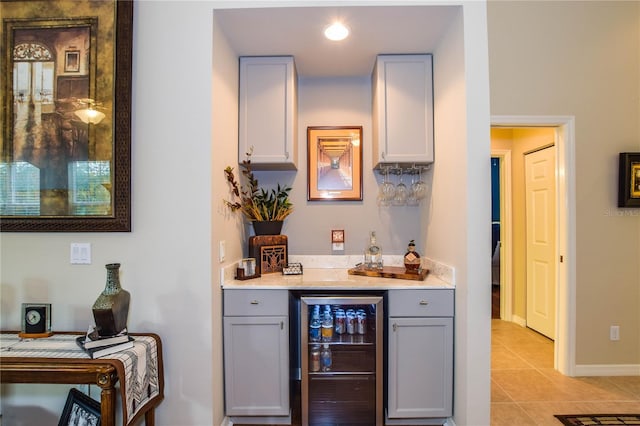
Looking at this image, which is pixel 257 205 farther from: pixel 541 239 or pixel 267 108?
pixel 541 239

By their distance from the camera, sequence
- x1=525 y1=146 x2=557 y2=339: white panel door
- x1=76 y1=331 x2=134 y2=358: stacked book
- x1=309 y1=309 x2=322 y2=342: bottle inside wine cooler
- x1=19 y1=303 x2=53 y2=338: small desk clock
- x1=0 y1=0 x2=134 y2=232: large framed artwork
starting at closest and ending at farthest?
x1=76 y1=331 x2=134 y2=358: stacked book, x1=19 y1=303 x2=53 y2=338: small desk clock, x1=0 y1=0 x2=134 y2=232: large framed artwork, x1=309 y1=309 x2=322 y2=342: bottle inside wine cooler, x1=525 y1=146 x2=557 y2=339: white panel door

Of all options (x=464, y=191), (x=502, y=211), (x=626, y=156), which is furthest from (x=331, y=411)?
(x=502, y=211)

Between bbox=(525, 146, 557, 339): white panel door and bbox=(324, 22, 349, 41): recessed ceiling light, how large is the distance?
8.72ft

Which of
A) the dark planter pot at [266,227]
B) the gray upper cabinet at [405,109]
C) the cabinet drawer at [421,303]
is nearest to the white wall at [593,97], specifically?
the gray upper cabinet at [405,109]

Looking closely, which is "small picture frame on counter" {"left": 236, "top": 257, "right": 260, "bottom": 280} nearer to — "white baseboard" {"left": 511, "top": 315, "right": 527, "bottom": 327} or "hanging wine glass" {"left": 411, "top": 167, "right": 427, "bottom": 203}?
"hanging wine glass" {"left": 411, "top": 167, "right": 427, "bottom": 203}

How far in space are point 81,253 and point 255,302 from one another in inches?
39.7

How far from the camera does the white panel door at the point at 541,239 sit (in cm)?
332

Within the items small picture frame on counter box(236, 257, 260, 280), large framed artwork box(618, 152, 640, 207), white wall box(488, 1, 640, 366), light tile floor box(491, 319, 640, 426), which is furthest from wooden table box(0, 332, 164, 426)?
large framed artwork box(618, 152, 640, 207)

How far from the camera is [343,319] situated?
2086mm

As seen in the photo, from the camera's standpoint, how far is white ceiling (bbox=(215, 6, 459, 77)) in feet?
5.93

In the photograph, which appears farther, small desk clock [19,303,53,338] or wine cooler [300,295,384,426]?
wine cooler [300,295,384,426]

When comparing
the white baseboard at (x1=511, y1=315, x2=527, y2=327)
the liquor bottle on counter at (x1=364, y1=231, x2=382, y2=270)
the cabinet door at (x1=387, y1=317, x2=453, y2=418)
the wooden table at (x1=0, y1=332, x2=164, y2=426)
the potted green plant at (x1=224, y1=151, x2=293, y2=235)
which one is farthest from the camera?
the white baseboard at (x1=511, y1=315, x2=527, y2=327)

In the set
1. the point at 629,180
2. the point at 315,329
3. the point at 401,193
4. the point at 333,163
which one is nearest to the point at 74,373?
the point at 315,329

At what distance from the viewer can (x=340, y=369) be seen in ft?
6.47
